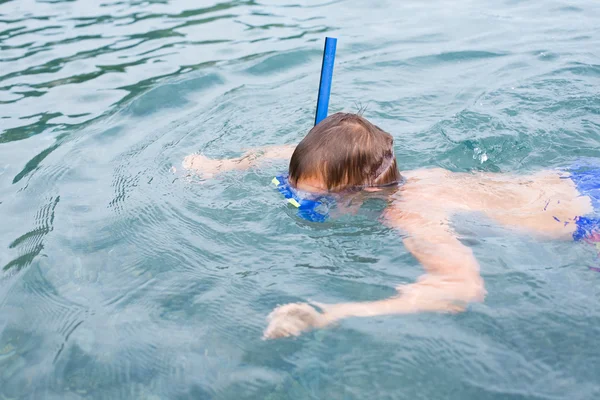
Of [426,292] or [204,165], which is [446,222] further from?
[204,165]

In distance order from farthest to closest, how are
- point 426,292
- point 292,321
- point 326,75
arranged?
1. point 326,75
2. point 426,292
3. point 292,321

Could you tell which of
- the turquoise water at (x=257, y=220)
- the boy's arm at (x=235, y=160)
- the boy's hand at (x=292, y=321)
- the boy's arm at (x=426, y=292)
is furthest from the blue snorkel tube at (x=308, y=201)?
the boy's arm at (x=235, y=160)

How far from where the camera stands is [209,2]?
354 inches

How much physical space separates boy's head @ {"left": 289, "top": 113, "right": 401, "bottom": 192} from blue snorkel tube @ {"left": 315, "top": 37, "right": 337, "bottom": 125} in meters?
0.31

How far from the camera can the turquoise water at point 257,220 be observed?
2.67 meters

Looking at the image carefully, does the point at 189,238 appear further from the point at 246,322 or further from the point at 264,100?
the point at 264,100

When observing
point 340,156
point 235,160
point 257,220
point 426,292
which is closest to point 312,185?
point 340,156

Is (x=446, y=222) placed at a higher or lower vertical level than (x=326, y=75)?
lower

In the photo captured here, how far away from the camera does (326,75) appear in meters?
3.69

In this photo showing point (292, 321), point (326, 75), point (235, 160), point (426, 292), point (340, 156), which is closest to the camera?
point (292, 321)

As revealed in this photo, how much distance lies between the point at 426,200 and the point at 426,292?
2.32ft

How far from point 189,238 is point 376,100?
252 cm

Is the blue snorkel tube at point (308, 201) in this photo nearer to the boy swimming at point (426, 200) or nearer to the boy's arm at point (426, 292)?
the boy swimming at point (426, 200)

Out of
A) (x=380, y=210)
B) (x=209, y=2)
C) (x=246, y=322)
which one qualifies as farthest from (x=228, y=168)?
(x=209, y=2)
